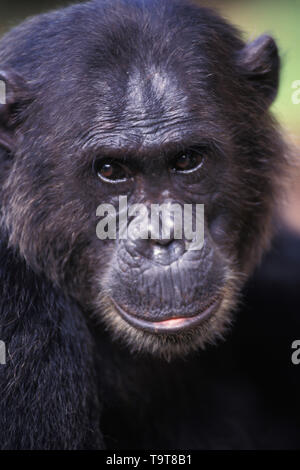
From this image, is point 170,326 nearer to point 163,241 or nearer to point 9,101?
point 163,241

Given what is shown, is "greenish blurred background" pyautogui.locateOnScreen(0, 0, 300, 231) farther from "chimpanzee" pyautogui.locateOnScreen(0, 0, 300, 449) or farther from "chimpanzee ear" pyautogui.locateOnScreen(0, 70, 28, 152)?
"chimpanzee ear" pyautogui.locateOnScreen(0, 70, 28, 152)

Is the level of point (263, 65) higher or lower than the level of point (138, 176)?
higher

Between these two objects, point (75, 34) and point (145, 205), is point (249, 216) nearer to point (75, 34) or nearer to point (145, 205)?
point (145, 205)

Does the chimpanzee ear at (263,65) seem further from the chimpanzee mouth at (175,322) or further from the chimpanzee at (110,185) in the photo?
the chimpanzee mouth at (175,322)

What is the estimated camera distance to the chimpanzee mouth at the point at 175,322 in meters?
3.46

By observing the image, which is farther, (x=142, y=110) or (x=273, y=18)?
(x=273, y=18)

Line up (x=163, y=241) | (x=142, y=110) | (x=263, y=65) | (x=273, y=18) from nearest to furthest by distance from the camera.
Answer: (x=163, y=241) → (x=142, y=110) → (x=263, y=65) → (x=273, y=18)

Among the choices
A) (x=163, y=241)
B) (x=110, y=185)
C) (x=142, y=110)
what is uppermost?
(x=142, y=110)

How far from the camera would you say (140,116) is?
3.49 metres

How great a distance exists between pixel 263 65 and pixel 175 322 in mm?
1588

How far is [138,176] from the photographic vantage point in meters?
3.59

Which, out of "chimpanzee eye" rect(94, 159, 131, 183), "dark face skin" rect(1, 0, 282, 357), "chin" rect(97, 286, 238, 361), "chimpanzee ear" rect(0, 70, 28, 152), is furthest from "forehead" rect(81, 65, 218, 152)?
"chin" rect(97, 286, 238, 361)

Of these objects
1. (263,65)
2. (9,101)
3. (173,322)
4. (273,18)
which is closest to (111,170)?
(9,101)
